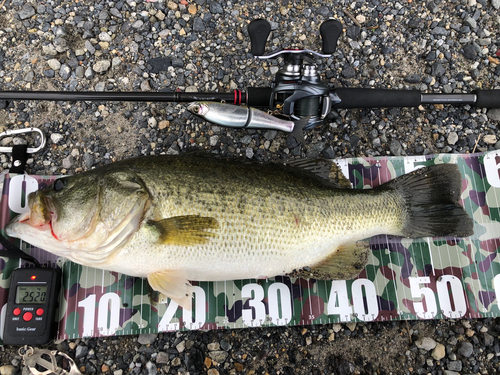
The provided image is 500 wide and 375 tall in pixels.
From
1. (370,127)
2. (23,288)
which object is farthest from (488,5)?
(23,288)

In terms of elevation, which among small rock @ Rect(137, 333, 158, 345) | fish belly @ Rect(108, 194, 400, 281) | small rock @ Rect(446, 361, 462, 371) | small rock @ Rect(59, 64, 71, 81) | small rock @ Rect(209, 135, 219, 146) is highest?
small rock @ Rect(59, 64, 71, 81)

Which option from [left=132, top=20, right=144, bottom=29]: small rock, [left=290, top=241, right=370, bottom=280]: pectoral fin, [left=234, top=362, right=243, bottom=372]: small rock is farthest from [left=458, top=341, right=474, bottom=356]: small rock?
[left=132, top=20, right=144, bottom=29]: small rock

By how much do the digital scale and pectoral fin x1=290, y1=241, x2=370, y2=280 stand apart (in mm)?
1912

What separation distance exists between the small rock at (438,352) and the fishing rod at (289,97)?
208 cm

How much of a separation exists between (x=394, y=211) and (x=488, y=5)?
99.3 inches

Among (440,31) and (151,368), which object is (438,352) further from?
(440,31)

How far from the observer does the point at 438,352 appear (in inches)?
105

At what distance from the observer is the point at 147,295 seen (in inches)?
103

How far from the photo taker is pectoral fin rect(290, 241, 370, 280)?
8.02ft

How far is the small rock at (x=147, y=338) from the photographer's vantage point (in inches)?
103

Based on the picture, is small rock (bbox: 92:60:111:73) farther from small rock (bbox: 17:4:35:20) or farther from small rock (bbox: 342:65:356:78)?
small rock (bbox: 342:65:356:78)

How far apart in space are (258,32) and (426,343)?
111 inches

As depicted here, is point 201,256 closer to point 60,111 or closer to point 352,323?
point 352,323

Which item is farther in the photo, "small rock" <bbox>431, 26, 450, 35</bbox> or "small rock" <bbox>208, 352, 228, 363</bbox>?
"small rock" <bbox>431, 26, 450, 35</bbox>
